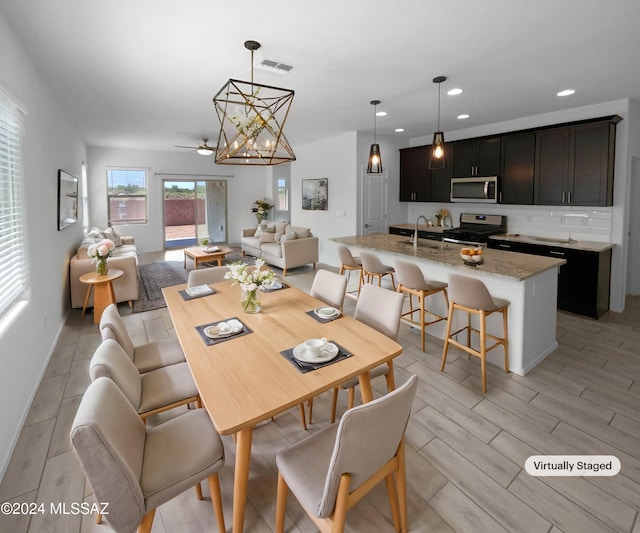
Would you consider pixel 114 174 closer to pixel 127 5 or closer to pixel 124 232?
pixel 124 232

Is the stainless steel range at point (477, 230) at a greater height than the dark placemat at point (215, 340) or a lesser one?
greater

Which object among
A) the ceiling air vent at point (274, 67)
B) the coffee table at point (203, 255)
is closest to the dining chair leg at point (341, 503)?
the ceiling air vent at point (274, 67)

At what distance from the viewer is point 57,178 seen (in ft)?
13.6

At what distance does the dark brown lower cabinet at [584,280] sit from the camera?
13.7 ft

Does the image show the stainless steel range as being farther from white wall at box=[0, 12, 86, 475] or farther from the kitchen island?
white wall at box=[0, 12, 86, 475]

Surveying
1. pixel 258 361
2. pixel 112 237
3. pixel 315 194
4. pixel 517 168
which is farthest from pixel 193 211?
pixel 258 361

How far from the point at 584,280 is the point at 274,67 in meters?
4.29

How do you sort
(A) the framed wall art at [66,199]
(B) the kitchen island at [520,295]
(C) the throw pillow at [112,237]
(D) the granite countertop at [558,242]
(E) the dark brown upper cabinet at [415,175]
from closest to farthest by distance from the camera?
(B) the kitchen island at [520,295] < (A) the framed wall art at [66,199] < (D) the granite countertop at [558,242] < (E) the dark brown upper cabinet at [415,175] < (C) the throw pillow at [112,237]

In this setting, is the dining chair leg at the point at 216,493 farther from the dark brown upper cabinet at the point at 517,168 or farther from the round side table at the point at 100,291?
the dark brown upper cabinet at the point at 517,168

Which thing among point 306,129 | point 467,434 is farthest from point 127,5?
point 306,129

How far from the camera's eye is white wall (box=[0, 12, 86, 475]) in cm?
228

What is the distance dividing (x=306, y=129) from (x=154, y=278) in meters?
3.96

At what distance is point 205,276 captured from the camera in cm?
333

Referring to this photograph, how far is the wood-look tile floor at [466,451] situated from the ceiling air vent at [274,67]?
9.66 ft
